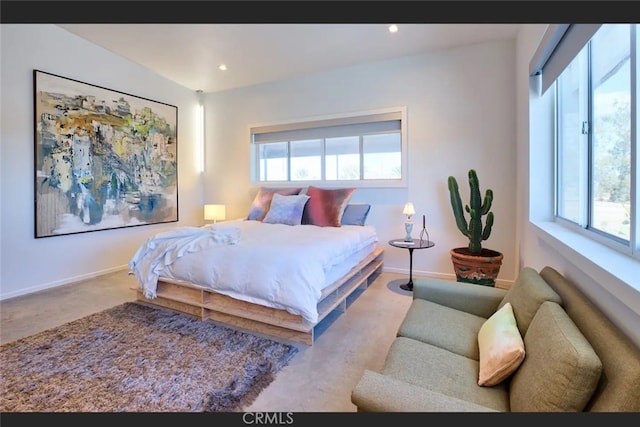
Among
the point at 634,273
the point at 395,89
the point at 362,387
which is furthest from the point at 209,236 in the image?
the point at 395,89

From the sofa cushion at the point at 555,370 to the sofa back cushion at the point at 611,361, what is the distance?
3 cm

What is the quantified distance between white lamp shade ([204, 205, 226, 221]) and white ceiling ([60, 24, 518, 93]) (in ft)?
6.47

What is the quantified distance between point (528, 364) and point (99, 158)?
175 inches

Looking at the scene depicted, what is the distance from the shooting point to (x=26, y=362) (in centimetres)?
182

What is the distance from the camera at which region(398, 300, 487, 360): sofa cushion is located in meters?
1.44

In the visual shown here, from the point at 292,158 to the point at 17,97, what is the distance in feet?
10.0

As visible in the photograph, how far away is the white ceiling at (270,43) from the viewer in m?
3.05

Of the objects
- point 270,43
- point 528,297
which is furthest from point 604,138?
point 270,43

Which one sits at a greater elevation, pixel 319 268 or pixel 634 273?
pixel 634 273

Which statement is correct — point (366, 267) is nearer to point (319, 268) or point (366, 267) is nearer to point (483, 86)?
point (319, 268)

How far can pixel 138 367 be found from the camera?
177 centimetres

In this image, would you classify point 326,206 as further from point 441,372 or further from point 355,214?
point 441,372

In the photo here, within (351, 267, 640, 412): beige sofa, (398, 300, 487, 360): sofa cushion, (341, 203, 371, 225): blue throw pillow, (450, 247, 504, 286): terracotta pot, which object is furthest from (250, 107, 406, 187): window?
(351, 267, 640, 412): beige sofa

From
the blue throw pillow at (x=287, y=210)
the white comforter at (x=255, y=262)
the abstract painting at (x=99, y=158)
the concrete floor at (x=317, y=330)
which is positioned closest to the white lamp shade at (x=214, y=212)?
the abstract painting at (x=99, y=158)
